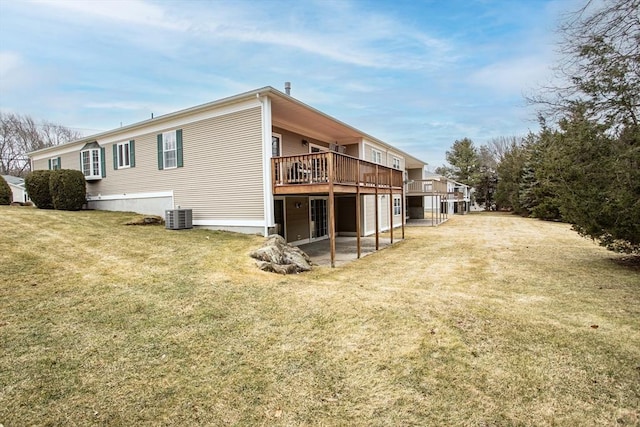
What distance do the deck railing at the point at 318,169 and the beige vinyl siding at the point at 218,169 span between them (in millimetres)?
658

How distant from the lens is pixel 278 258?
8.20 meters

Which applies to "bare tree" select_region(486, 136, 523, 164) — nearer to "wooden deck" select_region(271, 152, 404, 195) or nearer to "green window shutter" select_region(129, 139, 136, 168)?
"wooden deck" select_region(271, 152, 404, 195)

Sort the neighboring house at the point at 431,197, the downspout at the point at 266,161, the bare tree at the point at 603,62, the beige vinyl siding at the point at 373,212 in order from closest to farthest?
the bare tree at the point at 603,62 → the downspout at the point at 266,161 → the beige vinyl siding at the point at 373,212 → the neighboring house at the point at 431,197

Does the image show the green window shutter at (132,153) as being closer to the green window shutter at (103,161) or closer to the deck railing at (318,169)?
the green window shutter at (103,161)

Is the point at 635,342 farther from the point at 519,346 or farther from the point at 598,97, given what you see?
the point at 598,97

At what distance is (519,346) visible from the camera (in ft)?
13.6

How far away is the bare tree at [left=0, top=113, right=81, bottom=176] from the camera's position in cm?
3506

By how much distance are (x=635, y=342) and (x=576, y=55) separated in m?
7.28

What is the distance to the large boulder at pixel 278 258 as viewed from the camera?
772 cm

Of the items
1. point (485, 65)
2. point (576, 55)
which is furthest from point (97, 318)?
point (485, 65)

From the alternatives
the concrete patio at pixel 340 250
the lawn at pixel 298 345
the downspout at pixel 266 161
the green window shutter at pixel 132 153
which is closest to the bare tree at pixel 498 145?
the concrete patio at pixel 340 250

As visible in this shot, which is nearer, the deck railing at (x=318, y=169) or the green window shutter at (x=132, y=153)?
the deck railing at (x=318, y=169)

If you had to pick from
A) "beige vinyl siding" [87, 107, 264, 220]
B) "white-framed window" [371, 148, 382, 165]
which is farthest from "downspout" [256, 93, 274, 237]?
"white-framed window" [371, 148, 382, 165]

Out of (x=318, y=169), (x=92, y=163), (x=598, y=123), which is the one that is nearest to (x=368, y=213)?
(x=318, y=169)
